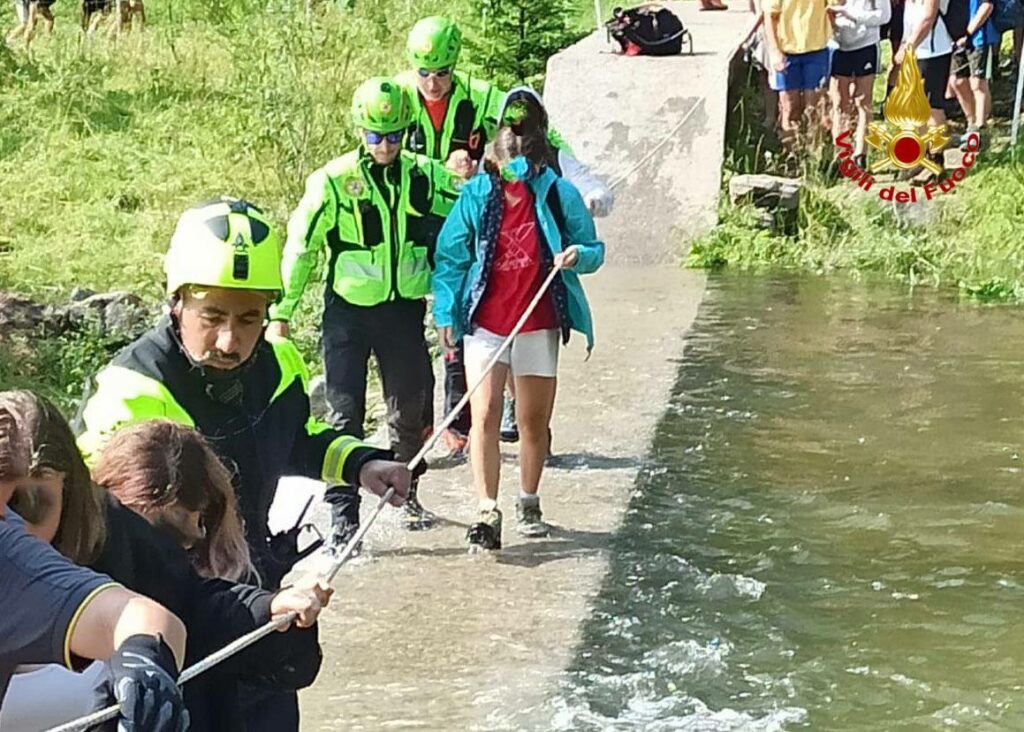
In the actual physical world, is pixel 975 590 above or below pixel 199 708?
below

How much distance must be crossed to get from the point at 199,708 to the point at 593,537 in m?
3.70

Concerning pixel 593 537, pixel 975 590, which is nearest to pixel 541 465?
pixel 593 537

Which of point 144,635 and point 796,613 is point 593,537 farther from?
point 144,635

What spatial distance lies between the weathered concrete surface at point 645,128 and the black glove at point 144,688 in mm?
10435

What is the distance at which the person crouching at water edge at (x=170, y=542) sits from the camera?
2.99 metres

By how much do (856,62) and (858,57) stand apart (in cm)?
4

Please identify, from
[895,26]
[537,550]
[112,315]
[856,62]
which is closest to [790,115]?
[856,62]

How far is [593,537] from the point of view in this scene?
7055 millimetres

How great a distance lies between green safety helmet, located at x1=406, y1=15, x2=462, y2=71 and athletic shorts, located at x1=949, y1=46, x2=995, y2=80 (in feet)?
21.7

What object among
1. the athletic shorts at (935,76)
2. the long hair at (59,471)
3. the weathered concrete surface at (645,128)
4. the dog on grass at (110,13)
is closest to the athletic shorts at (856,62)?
the athletic shorts at (935,76)

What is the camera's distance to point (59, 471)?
118 inches

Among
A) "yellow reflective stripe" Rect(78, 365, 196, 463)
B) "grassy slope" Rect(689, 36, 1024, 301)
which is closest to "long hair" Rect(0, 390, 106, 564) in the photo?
"yellow reflective stripe" Rect(78, 365, 196, 463)

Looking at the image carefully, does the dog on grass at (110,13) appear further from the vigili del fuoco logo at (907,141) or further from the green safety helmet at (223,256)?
the green safety helmet at (223,256)

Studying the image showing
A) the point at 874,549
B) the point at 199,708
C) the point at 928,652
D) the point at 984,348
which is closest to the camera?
the point at 199,708
